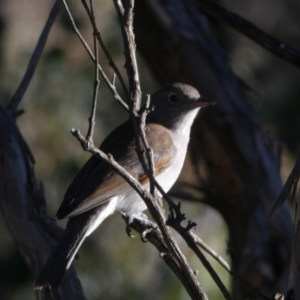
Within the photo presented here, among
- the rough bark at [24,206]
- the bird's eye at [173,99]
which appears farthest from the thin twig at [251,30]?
the rough bark at [24,206]

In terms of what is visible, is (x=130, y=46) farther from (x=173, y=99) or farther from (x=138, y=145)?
(x=173, y=99)

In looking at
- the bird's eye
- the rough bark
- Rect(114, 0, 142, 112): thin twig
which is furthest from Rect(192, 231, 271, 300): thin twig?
the bird's eye

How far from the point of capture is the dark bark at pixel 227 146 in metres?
5.21

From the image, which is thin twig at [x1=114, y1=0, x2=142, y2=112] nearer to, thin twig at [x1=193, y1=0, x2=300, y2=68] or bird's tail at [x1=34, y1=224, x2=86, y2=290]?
bird's tail at [x1=34, y1=224, x2=86, y2=290]

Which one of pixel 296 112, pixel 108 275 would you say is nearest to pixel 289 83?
pixel 296 112

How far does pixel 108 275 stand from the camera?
21.6ft

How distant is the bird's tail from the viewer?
3.66m

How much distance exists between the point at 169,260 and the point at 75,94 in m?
3.93

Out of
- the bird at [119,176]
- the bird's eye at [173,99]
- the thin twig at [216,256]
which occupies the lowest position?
the thin twig at [216,256]

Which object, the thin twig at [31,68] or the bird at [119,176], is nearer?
the bird at [119,176]

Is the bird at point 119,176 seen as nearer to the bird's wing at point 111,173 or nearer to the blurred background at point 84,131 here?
the bird's wing at point 111,173

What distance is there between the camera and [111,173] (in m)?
4.43

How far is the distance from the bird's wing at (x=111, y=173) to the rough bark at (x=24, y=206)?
5.1 inches

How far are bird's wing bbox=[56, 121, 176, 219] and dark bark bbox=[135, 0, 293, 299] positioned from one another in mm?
727
